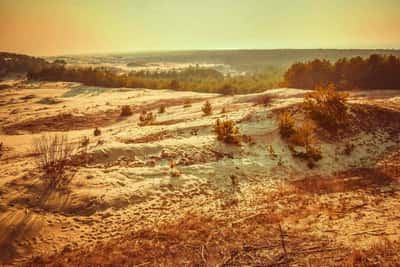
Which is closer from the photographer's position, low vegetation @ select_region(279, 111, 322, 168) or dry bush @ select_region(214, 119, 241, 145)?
low vegetation @ select_region(279, 111, 322, 168)

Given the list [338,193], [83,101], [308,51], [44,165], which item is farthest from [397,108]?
[308,51]

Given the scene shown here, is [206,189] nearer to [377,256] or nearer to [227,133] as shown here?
[227,133]

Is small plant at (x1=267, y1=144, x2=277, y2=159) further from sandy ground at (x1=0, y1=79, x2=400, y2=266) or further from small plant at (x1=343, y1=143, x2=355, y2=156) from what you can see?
small plant at (x1=343, y1=143, x2=355, y2=156)

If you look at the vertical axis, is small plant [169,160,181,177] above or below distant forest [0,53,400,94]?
below

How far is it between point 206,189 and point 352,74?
31614 mm

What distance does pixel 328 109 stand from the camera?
1567cm

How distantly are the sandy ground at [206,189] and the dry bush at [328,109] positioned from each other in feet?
3.32

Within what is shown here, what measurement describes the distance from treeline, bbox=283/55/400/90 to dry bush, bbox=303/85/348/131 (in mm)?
16668

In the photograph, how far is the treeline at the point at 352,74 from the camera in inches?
1270

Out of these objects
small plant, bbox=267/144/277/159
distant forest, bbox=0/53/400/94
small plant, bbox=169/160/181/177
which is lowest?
small plant, bbox=169/160/181/177

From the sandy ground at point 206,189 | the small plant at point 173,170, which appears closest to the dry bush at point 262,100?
the sandy ground at point 206,189

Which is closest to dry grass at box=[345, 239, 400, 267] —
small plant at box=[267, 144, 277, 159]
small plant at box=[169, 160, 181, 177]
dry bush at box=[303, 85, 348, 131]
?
small plant at box=[267, 144, 277, 159]

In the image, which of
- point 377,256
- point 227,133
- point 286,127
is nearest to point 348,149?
point 286,127

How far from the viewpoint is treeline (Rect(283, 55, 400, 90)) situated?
3225cm
